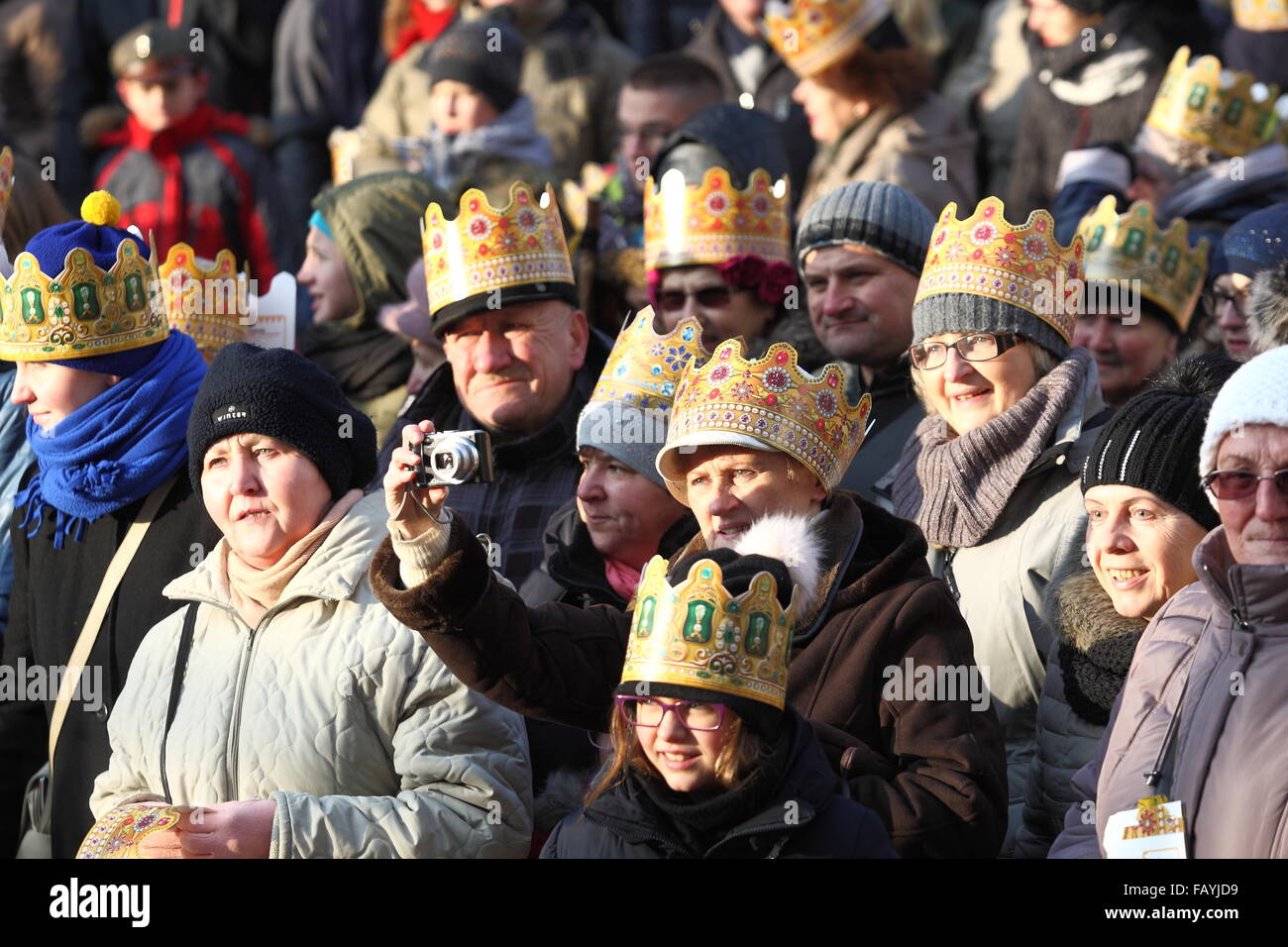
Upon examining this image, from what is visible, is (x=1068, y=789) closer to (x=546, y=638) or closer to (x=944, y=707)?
(x=944, y=707)

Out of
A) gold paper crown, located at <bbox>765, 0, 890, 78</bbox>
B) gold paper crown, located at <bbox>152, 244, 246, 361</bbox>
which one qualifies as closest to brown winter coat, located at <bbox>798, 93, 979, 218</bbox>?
gold paper crown, located at <bbox>765, 0, 890, 78</bbox>

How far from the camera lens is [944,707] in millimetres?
5062

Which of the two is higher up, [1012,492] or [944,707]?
[1012,492]

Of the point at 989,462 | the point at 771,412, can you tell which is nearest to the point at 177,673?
the point at 771,412

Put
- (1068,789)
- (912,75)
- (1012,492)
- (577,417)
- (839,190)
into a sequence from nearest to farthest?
(1068,789) → (1012,492) → (577,417) → (839,190) → (912,75)

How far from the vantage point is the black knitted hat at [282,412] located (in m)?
5.54

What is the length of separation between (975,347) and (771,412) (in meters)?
0.92

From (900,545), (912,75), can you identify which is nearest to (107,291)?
(900,545)

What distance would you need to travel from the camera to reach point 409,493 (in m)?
4.93

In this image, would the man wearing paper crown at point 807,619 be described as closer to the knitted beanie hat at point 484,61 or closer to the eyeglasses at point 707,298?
the eyeglasses at point 707,298

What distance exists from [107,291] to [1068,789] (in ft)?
9.32

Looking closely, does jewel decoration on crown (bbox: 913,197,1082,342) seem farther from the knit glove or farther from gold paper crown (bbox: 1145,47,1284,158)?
the knit glove
